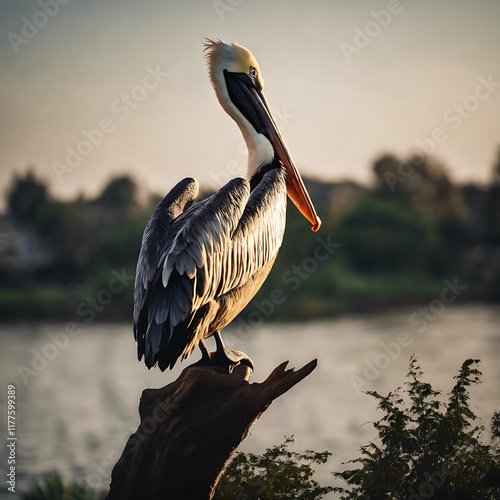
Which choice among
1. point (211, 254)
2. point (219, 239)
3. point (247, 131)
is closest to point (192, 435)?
point (211, 254)

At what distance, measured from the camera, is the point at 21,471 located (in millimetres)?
14734

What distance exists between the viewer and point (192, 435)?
384 centimetres

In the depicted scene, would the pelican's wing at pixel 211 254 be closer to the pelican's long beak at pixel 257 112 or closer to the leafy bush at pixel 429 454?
the pelican's long beak at pixel 257 112

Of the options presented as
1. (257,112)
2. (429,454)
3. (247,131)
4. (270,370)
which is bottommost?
(429,454)

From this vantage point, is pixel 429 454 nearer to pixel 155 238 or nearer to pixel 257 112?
pixel 155 238

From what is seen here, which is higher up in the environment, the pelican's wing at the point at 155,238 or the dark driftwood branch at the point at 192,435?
the pelican's wing at the point at 155,238

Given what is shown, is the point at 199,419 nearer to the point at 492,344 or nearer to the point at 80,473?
the point at 80,473

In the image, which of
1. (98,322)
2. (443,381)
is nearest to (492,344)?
(443,381)

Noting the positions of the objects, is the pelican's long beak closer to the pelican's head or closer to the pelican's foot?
the pelican's head

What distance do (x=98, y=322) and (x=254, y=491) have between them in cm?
A: 2370

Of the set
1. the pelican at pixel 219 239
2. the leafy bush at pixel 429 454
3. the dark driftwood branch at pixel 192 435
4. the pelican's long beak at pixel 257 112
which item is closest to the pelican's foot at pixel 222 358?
the pelican at pixel 219 239

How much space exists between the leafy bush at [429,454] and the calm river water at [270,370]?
8.63 m

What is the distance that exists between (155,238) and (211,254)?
470 mm

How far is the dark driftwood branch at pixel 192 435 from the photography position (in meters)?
3.82
